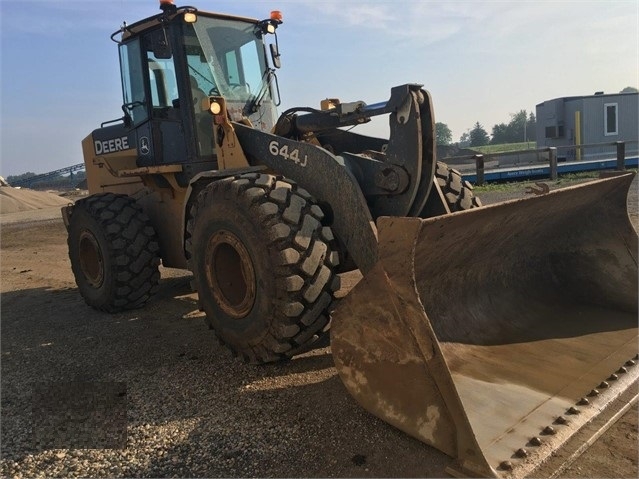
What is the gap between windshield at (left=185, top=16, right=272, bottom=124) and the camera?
5.00 meters

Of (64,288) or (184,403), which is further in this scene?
(64,288)

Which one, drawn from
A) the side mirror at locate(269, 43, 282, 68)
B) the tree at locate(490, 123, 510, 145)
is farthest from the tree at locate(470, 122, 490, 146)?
the side mirror at locate(269, 43, 282, 68)

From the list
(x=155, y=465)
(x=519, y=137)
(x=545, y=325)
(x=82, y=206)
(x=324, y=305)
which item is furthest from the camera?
(x=519, y=137)

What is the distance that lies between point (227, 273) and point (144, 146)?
7.53ft

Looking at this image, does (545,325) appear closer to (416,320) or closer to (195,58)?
(416,320)

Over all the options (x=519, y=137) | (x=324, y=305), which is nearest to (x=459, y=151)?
(x=324, y=305)

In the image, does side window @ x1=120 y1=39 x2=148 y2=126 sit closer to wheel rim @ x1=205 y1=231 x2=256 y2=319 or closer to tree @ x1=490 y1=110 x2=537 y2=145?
wheel rim @ x1=205 y1=231 x2=256 y2=319

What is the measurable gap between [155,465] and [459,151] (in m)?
37.2

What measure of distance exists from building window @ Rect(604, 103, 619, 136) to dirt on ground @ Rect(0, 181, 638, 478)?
73.1ft

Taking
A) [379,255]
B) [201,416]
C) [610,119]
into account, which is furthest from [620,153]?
[201,416]

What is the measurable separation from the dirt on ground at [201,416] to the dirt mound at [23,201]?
79.5 feet

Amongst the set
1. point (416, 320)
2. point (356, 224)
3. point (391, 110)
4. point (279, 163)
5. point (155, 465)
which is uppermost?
point (391, 110)

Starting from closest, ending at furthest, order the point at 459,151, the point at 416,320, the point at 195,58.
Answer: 1. the point at 416,320
2. the point at 195,58
3. the point at 459,151

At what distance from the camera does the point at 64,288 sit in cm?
757
